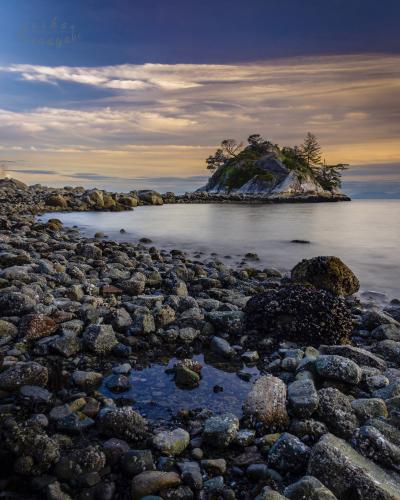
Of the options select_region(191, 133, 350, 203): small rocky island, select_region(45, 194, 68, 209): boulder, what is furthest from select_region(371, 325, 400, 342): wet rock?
select_region(191, 133, 350, 203): small rocky island

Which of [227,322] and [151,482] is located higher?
[227,322]

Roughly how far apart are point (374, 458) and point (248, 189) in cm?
8840

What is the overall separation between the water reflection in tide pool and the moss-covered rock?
5.49 metres

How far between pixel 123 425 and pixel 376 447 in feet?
7.80

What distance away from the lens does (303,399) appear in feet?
15.1

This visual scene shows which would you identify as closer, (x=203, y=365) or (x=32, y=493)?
(x=32, y=493)

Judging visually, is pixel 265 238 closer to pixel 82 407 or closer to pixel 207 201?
pixel 82 407

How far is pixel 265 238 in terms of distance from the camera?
25031 mm

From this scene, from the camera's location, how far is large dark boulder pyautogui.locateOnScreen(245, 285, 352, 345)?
7.08 meters

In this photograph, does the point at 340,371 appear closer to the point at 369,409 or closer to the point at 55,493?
the point at 369,409

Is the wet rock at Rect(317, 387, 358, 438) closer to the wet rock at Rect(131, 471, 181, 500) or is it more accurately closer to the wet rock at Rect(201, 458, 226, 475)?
the wet rock at Rect(201, 458, 226, 475)

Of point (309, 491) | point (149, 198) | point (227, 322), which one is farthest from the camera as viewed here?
point (149, 198)

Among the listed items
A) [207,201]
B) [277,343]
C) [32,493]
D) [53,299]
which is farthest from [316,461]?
[207,201]

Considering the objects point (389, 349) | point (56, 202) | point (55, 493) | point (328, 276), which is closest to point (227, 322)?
point (389, 349)
